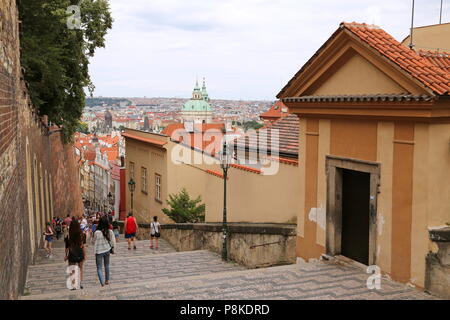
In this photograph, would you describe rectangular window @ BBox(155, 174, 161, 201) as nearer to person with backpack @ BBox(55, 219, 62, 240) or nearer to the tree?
the tree

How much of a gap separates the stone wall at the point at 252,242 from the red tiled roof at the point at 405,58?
4.45 metres

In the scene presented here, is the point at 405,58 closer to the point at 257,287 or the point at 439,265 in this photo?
the point at 439,265

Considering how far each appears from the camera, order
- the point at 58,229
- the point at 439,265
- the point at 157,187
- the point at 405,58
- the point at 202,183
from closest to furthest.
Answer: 1. the point at 439,265
2. the point at 405,58
3. the point at 58,229
4. the point at 202,183
5. the point at 157,187

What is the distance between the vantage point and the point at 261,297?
7.12 metres

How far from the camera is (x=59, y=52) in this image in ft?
71.4

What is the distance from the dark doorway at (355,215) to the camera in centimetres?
869

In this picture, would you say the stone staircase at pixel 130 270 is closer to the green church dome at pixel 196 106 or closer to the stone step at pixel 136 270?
the stone step at pixel 136 270

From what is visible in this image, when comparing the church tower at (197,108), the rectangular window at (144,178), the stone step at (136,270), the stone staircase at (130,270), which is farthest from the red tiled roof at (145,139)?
the church tower at (197,108)

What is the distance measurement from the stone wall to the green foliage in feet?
34.6

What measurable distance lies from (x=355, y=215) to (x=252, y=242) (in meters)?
3.66

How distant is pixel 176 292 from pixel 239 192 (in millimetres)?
7800

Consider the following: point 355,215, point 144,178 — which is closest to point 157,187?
point 144,178

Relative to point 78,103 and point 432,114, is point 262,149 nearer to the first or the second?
point 432,114

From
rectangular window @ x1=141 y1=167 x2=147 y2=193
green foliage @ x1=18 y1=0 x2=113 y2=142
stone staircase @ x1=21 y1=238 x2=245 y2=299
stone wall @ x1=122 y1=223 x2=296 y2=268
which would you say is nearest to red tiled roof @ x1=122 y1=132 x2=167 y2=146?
rectangular window @ x1=141 y1=167 x2=147 y2=193
